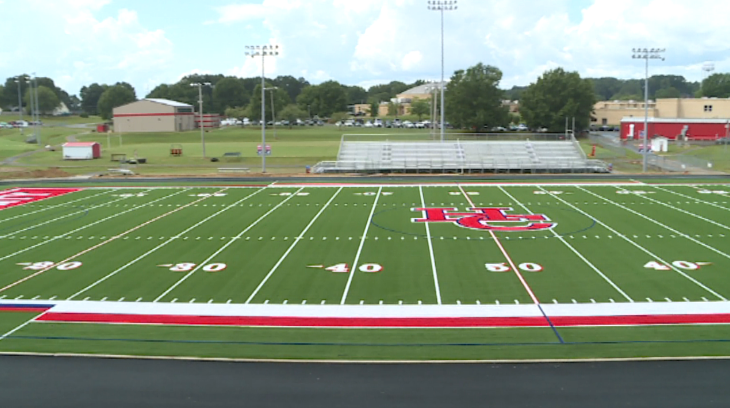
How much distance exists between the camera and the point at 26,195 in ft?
104

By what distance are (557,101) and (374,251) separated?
57.3m

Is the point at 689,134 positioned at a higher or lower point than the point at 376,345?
higher

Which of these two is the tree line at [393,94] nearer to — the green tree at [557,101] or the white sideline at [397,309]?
the green tree at [557,101]

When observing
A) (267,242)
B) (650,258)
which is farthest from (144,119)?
(650,258)

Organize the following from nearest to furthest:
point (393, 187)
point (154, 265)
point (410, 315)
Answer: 1. point (410, 315)
2. point (154, 265)
3. point (393, 187)

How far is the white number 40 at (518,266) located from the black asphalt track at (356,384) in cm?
601

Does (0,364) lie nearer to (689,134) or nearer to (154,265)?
(154,265)

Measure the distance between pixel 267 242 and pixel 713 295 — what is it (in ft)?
40.9

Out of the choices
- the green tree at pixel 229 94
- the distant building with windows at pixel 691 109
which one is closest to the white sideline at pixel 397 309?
the distant building with windows at pixel 691 109

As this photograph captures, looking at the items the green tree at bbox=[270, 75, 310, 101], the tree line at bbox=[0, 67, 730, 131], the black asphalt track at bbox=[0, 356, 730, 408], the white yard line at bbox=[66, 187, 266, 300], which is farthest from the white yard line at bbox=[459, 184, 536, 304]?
the green tree at bbox=[270, 75, 310, 101]

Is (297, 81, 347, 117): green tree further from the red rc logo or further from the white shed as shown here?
the red rc logo

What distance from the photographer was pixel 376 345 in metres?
11.7

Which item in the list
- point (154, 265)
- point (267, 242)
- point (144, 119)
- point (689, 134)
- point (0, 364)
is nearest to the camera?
point (0, 364)

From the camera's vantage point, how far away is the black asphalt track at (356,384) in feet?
31.1
